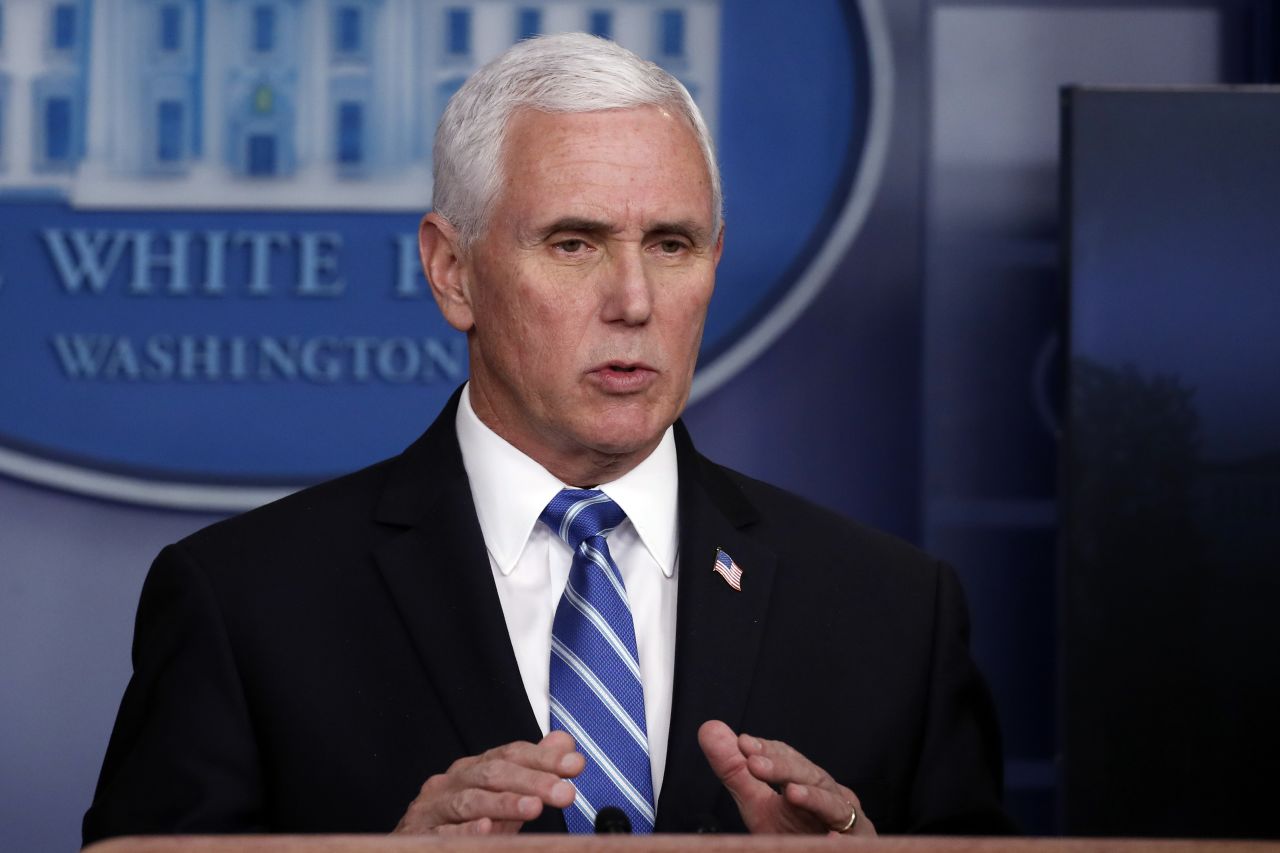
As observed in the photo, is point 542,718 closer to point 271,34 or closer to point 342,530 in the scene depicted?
point 342,530

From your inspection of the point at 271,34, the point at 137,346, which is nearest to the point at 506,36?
the point at 271,34

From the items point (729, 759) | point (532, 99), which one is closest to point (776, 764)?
point (729, 759)

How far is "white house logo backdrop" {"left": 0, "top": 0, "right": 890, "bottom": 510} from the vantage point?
10.0ft

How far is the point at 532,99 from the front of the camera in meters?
1.75

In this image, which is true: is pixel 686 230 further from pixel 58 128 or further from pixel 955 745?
pixel 58 128

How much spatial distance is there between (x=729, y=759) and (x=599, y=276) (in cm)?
57

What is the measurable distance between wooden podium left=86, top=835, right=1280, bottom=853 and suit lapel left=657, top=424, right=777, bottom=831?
2.43 feet

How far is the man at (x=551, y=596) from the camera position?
1626mm

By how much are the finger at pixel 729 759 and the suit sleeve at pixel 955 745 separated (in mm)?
403

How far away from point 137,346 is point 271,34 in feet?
2.13

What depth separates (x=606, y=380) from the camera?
66.6 inches

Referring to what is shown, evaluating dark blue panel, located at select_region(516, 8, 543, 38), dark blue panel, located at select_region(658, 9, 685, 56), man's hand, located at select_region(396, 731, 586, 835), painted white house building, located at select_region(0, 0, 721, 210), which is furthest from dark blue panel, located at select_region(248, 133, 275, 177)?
man's hand, located at select_region(396, 731, 586, 835)

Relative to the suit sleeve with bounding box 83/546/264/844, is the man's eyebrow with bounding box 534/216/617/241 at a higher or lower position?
higher

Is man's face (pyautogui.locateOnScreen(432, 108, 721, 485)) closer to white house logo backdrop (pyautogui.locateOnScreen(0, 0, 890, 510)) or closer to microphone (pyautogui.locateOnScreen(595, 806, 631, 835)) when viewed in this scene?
microphone (pyautogui.locateOnScreen(595, 806, 631, 835))
